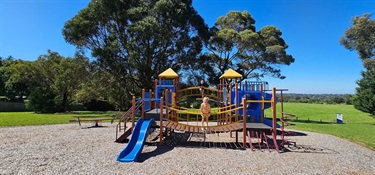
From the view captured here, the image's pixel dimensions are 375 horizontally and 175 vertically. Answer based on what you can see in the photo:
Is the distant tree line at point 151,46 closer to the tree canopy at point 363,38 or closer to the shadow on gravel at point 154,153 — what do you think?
the tree canopy at point 363,38

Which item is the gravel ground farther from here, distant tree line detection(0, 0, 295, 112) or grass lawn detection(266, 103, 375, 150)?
distant tree line detection(0, 0, 295, 112)

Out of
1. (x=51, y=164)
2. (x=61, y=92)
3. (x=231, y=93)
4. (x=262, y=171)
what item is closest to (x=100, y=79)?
(x=61, y=92)

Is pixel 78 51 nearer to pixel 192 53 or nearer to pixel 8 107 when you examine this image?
A: pixel 192 53

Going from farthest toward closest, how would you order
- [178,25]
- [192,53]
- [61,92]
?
[61,92] < [192,53] < [178,25]

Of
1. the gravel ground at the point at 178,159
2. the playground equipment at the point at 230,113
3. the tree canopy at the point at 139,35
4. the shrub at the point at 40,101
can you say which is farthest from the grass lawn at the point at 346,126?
the shrub at the point at 40,101

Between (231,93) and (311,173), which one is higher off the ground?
(231,93)

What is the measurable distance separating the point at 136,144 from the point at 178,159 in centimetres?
161

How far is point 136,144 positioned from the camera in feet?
25.4

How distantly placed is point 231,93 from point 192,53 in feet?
40.3

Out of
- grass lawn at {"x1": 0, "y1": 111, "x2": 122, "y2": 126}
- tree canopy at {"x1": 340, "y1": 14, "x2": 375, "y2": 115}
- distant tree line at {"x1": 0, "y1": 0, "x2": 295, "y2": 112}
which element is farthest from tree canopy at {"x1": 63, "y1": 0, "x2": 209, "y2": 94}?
tree canopy at {"x1": 340, "y1": 14, "x2": 375, "y2": 115}

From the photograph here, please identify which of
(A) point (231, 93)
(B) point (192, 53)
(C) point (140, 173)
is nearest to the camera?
(C) point (140, 173)

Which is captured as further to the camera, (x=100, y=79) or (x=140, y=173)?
(x=100, y=79)

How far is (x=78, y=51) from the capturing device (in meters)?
24.3

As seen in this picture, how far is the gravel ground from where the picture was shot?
5922mm
